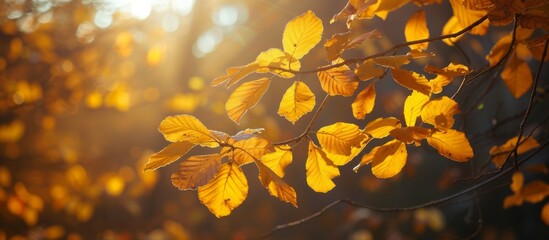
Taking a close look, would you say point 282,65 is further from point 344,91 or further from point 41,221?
point 41,221

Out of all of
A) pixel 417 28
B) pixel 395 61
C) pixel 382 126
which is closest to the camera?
pixel 395 61

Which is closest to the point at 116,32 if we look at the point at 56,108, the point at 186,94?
the point at 56,108

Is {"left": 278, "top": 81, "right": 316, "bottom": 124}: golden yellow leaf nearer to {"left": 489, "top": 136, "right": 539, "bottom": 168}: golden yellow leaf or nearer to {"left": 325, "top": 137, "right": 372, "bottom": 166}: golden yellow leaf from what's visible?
{"left": 325, "top": 137, "right": 372, "bottom": 166}: golden yellow leaf

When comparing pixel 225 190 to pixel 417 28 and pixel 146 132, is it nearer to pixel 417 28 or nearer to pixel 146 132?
pixel 417 28

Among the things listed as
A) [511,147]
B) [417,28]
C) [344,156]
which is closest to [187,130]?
[344,156]

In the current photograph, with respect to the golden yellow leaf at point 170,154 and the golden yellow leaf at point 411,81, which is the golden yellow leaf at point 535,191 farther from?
the golden yellow leaf at point 170,154

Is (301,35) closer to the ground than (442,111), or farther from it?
farther from it
